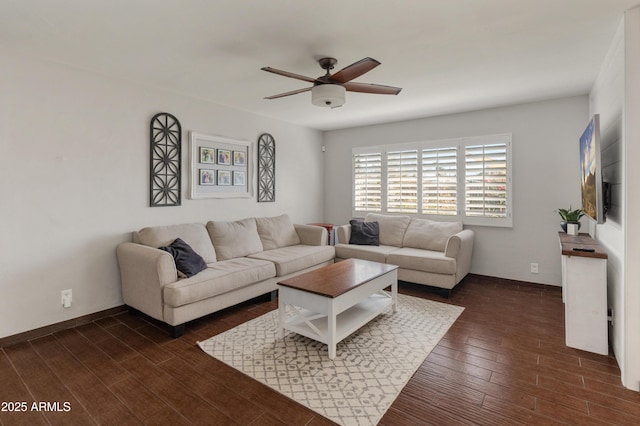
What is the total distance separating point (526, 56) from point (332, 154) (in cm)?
373

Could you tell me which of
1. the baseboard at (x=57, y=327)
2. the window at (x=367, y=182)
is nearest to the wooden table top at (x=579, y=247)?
the window at (x=367, y=182)

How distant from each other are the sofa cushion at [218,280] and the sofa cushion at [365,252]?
1333 millimetres

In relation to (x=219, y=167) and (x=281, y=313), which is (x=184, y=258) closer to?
(x=281, y=313)

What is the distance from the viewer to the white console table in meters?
2.49

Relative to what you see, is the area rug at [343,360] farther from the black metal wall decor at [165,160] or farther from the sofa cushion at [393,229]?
the black metal wall decor at [165,160]

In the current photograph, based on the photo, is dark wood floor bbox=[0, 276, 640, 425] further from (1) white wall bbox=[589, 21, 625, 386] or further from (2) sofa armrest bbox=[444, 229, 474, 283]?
(2) sofa armrest bbox=[444, 229, 474, 283]

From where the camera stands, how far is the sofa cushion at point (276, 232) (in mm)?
4574

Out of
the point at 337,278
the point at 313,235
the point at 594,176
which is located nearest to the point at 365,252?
the point at 313,235

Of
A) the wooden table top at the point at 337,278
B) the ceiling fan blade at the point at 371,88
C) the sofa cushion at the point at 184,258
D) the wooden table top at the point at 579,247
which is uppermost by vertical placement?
the ceiling fan blade at the point at 371,88

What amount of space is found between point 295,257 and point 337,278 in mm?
1203

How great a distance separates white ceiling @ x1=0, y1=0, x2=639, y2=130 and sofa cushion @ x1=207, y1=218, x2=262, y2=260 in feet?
5.40

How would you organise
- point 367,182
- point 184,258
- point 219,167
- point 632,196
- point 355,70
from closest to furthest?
1. point 632,196
2. point 355,70
3. point 184,258
4. point 219,167
5. point 367,182

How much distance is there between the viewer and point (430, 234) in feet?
15.0

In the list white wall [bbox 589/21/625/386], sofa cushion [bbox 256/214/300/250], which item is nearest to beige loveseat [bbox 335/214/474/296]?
sofa cushion [bbox 256/214/300/250]
